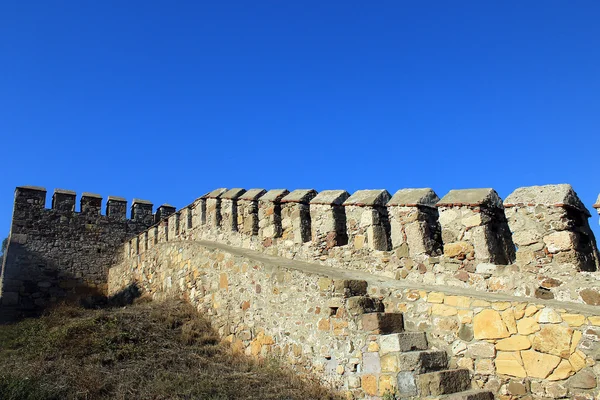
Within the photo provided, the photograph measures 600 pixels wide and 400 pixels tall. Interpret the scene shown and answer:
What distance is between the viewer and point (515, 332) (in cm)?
424

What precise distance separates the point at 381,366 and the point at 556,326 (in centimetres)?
156

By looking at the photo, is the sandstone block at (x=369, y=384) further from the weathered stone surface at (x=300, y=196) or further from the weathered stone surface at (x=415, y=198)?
the weathered stone surface at (x=300, y=196)

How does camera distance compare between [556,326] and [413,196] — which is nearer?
[556,326]

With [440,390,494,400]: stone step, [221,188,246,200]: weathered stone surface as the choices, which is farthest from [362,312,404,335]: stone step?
[221,188,246,200]: weathered stone surface

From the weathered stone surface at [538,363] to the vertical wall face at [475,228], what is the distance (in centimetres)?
103

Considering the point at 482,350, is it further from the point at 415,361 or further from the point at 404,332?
the point at 404,332

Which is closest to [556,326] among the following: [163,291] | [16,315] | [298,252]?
[298,252]

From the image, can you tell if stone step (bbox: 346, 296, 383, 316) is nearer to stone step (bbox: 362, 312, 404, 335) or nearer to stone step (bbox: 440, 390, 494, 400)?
stone step (bbox: 362, 312, 404, 335)

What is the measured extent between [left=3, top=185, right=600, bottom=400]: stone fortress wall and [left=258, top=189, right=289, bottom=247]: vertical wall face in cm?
12

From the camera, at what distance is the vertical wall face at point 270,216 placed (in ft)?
24.5

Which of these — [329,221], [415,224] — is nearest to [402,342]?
[415,224]

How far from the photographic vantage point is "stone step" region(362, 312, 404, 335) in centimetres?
479

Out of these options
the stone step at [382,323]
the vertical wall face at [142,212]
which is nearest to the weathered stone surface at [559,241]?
the stone step at [382,323]

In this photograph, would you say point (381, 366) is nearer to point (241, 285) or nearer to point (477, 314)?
point (477, 314)
